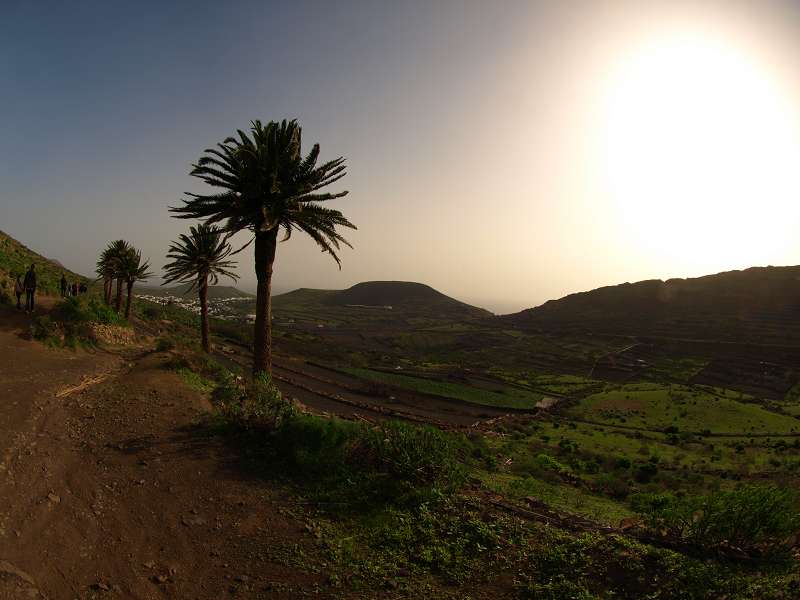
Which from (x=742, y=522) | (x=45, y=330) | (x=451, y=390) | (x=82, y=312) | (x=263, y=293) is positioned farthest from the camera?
(x=451, y=390)

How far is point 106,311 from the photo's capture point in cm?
2483

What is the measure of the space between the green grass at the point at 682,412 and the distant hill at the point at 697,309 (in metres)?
56.8

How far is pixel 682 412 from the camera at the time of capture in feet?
197

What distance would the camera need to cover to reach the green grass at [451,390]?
58.5m

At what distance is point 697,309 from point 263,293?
516 ft

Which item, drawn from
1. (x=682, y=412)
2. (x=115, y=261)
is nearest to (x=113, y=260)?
(x=115, y=261)

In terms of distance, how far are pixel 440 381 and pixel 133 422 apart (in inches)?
2382

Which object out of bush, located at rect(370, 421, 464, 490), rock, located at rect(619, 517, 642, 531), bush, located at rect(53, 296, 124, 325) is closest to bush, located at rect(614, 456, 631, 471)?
rock, located at rect(619, 517, 642, 531)

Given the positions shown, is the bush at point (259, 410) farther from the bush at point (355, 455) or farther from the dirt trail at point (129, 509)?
the dirt trail at point (129, 509)

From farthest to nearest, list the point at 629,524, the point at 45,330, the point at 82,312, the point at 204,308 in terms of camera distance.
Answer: the point at 204,308 < the point at 82,312 < the point at 45,330 < the point at 629,524

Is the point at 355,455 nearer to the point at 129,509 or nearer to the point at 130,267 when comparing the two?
the point at 129,509

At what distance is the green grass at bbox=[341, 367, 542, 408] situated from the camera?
192 feet

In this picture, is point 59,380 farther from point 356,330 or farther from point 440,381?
point 356,330

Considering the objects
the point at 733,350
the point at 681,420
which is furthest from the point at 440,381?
the point at 733,350
